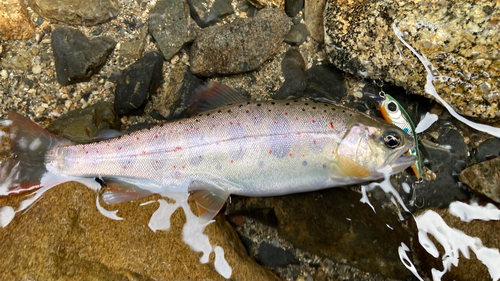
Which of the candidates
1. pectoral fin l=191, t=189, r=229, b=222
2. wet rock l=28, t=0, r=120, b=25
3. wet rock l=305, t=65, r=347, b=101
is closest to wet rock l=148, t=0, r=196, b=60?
wet rock l=28, t=0, r=120, b=25

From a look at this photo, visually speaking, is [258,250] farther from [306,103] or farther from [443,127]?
[443,127]

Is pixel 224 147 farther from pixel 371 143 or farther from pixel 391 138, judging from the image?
pixel 391 138

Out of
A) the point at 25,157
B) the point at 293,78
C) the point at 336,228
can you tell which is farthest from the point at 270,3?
the point at 25,157

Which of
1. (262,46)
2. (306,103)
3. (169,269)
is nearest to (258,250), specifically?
(169,269)

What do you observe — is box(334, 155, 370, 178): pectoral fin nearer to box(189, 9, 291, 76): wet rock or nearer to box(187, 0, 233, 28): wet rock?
box(189, 9, 291, 76): wet rock

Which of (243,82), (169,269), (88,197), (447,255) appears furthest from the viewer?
(243,82)
